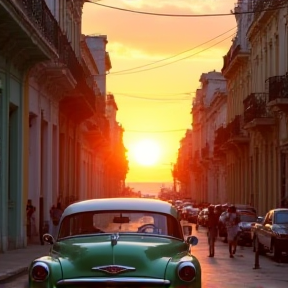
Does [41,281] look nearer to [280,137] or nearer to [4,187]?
[4,187]

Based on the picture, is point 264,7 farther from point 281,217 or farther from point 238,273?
point 238,273

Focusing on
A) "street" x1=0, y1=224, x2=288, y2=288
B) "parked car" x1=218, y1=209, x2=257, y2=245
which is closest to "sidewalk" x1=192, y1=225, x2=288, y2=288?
"street" x1=0, y1=224, x2=288, y2=288

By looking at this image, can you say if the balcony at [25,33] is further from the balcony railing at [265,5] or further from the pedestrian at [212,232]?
the balcony railing at [265,5]

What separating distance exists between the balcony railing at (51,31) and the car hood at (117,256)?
45.9 feet

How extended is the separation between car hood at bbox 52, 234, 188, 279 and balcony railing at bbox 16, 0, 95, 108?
1399 centimetres

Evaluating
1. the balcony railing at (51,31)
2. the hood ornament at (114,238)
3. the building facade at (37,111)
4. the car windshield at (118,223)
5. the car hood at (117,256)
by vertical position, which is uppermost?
the balcony railing at (51,31)

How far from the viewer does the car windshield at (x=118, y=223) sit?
10.8 metres

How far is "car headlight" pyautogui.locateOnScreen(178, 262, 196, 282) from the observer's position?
9305 mm

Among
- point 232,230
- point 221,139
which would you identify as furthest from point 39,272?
point 221,139

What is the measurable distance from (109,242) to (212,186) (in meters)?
72.8

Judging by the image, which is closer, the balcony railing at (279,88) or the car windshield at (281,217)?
the car windshield at (281,217)

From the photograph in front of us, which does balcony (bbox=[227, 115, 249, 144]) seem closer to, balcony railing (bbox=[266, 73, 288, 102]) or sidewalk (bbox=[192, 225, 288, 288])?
balcony railing (bbox=[266, 73, 288, 102])

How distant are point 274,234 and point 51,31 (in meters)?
10.5

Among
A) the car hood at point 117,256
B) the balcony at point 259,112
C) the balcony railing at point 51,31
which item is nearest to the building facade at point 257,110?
the balcony at point 259,112
